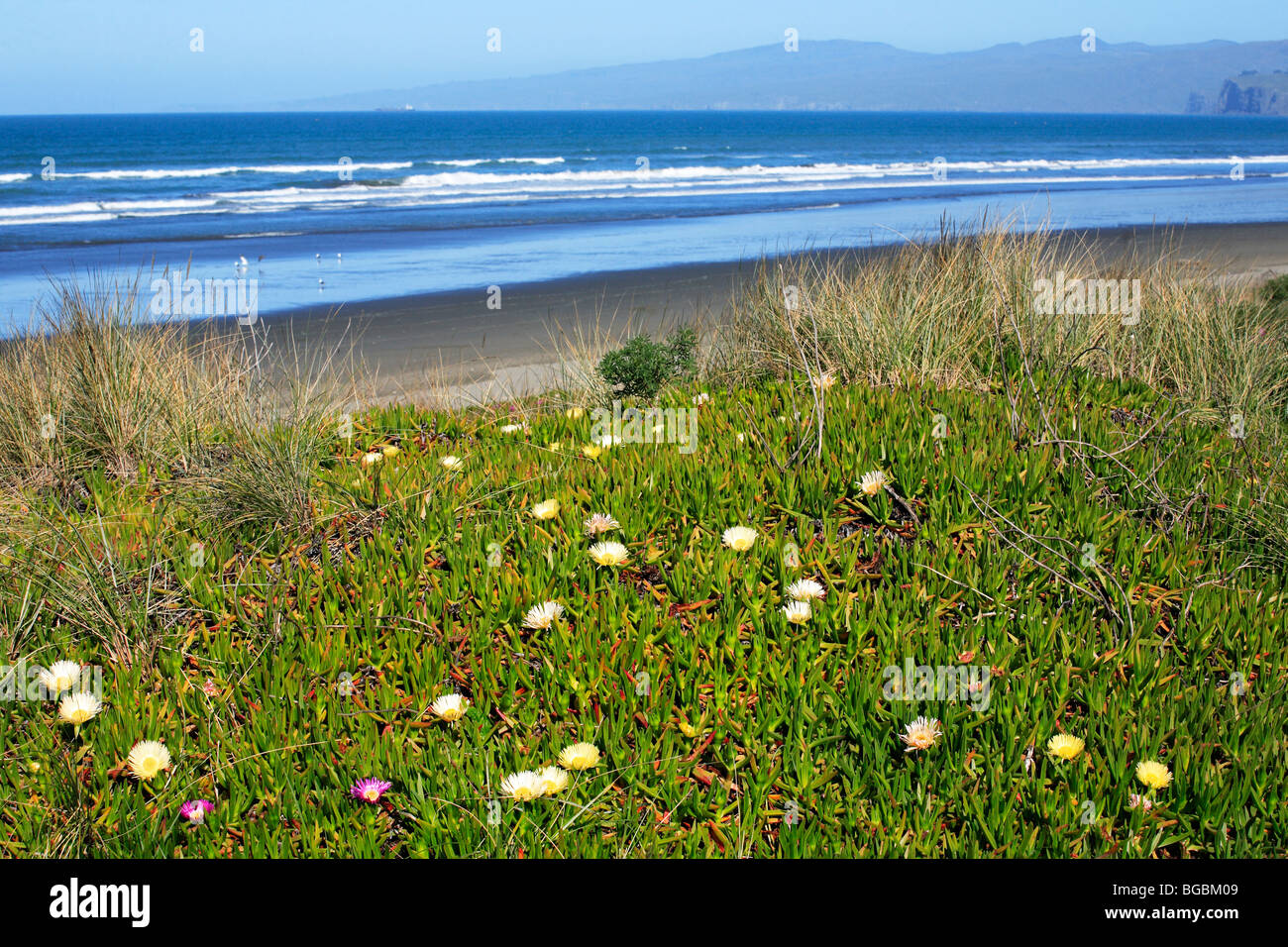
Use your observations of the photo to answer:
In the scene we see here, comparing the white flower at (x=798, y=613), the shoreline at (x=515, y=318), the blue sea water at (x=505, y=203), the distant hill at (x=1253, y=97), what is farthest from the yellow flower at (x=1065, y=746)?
the distant hill at (x=1253, y=97)

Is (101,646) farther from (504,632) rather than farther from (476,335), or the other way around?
(476,335)

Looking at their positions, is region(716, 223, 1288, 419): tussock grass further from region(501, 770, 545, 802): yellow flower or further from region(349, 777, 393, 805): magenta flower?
region(349, 777, 393, 805): magenta flower

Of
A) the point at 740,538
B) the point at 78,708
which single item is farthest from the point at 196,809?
the point at 740,538

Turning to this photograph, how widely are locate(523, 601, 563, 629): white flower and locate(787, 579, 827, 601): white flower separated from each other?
62 cm

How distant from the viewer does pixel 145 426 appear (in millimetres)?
3875

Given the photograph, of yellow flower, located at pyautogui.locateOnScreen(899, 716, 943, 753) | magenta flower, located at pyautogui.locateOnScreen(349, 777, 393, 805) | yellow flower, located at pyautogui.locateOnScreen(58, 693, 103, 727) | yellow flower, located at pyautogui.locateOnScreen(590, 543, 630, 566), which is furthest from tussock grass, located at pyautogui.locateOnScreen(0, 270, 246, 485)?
yellow flower, located at pyautogui.locateOnScreen(899, 716, 943, 753)

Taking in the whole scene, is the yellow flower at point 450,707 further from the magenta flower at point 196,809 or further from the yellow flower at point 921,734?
the yellow flower at point 921,734

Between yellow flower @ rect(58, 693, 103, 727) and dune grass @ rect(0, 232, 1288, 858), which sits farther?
yellow flower @ rect(58, 693, 103, 727)

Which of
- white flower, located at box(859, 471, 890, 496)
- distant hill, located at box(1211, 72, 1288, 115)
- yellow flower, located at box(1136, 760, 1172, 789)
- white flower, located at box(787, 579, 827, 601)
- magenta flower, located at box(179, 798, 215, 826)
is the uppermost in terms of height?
distant hill, located at box(1211, 72, 1288, 115)

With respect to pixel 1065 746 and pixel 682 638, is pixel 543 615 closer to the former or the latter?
pixel 682 638

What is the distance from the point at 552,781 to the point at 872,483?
1.54 meters

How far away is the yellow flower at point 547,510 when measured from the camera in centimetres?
293

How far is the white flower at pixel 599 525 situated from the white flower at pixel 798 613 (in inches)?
24.6

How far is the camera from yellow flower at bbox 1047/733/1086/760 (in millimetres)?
1985
